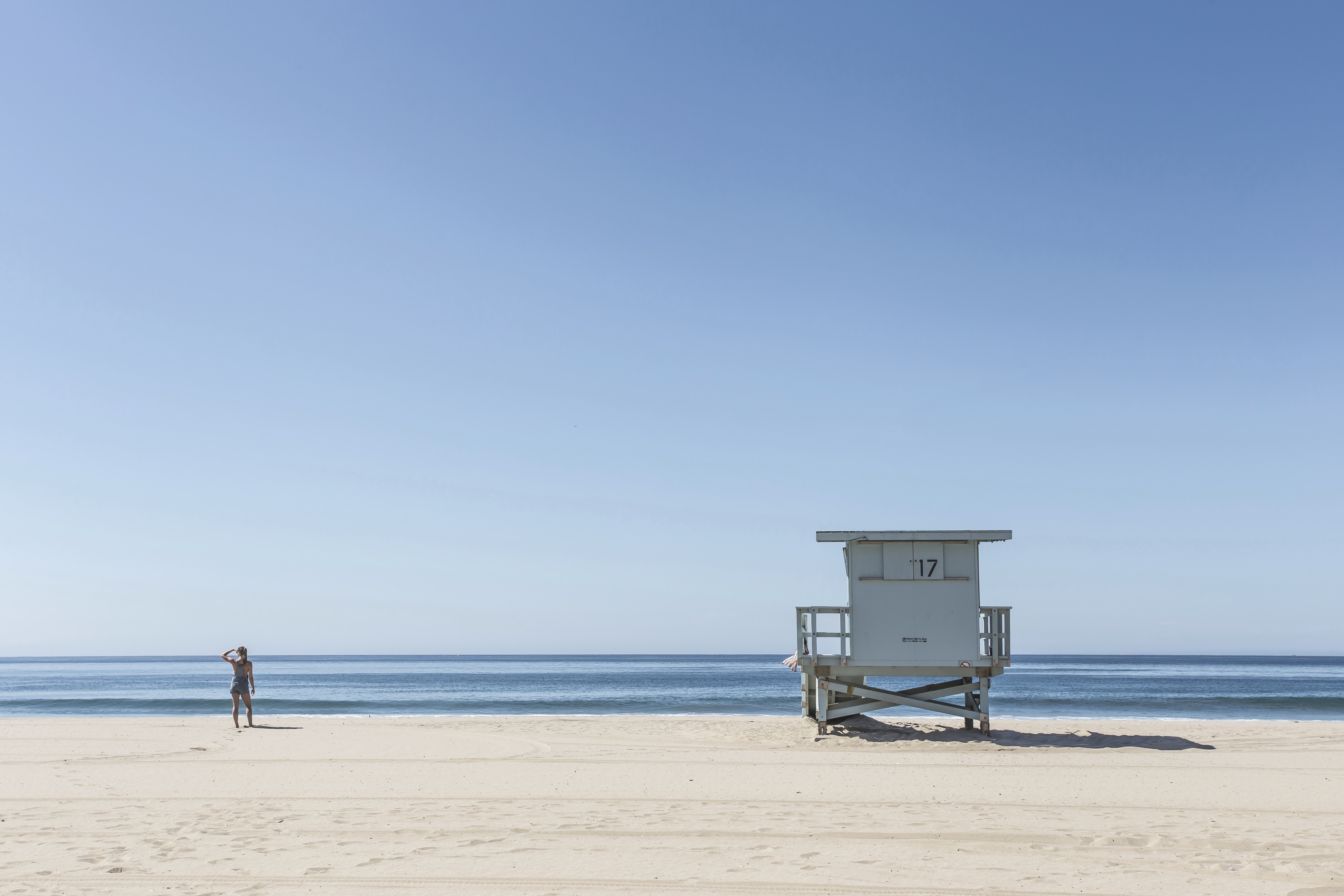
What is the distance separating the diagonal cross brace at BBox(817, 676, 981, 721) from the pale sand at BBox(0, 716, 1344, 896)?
0.62m

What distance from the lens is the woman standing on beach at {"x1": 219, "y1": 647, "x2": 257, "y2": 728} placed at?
19031 millimetres

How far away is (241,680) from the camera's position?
19500 millimetres

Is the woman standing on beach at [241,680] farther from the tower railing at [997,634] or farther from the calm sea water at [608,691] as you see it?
the tower railing at [997,634]

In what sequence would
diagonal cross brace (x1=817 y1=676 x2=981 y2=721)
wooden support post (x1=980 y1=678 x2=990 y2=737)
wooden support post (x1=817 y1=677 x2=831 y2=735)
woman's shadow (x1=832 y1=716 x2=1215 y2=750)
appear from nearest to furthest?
woman's shadow (x1=832 y1=716 x2=1215 y2=750), wooden support post (x1=980 y1=678 x2=990 y2=737), wooden support post (x1=817 y1=677 x2=831 y2=735), diagonal cross brace (x1=817 y1=676 x2=981 y2=721)

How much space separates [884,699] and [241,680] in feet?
44.3

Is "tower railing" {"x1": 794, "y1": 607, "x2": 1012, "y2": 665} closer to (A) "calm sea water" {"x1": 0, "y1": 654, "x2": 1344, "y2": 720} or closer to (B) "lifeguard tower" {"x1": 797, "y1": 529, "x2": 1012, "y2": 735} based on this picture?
(B) "lifeguard tower" {"x1": 797, "y1": 529, "x2": 1012, "y2": 735}

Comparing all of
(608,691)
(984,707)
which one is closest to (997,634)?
(984,707)

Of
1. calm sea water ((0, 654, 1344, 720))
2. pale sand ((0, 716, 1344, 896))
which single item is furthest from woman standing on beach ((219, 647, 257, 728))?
calm sea water ((0, 654, 1344, 720))

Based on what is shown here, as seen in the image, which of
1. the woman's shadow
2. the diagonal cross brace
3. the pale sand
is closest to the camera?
the pale sand

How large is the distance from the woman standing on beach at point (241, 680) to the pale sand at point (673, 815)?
180 centimetres

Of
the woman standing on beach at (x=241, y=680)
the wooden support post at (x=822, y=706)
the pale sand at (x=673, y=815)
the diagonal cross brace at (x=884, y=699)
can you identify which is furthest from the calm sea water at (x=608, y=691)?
the pale sand at (x=673, y=815)

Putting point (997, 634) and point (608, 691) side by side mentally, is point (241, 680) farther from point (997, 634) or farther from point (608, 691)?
point (608, 691)

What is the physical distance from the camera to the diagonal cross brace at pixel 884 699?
17.8 meters

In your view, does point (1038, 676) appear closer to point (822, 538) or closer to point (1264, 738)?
point (1264, 738)
